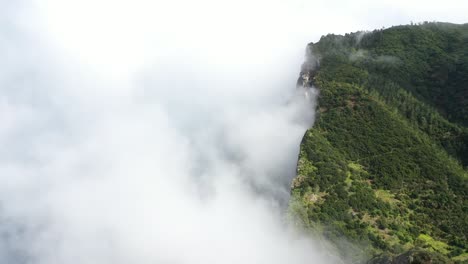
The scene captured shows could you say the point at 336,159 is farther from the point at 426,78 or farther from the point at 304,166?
the point at 426,78

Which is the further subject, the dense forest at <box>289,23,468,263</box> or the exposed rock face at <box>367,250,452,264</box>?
the dense forest at <box>289,23,468,263</box>

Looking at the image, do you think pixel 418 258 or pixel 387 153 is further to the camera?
pixel 387 153

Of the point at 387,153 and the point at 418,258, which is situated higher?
the point at 387,153

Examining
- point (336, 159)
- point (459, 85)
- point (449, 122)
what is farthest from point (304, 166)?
point (459, 85)

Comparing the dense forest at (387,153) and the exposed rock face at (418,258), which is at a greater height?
the dense forest at (387,153)

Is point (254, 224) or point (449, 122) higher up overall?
point (449, 122)

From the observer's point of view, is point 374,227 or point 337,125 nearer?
point 374,227

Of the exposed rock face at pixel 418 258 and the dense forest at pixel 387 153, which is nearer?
the exposed rock face at pixel 418 258

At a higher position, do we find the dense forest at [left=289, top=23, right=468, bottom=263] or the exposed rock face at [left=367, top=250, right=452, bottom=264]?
the dense forest at [left=289, top=23, right=468, bottom=263]
